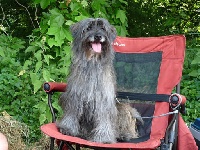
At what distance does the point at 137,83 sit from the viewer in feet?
11.1

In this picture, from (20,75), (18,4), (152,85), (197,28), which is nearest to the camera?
(152,85)

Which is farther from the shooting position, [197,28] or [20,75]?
[197,28]

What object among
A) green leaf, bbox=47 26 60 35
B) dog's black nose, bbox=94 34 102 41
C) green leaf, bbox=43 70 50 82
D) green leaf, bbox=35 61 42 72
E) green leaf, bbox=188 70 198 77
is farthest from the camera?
green leaf, bbox=188 70 198 77

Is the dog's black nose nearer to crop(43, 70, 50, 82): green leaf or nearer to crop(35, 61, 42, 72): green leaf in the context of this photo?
crop(43, 70, 50, 82): green leaf

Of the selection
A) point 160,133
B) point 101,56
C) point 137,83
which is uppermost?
point 101,56

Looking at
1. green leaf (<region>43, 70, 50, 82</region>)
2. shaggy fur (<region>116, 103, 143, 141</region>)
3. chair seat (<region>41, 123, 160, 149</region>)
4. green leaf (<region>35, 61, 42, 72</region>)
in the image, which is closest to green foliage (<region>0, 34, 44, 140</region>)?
green leaf (<region>35, 61, 42, 72</region>)

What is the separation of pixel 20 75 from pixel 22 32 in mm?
1560

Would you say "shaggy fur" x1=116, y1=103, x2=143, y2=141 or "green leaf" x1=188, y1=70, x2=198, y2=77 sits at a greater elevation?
"green leaf" x1=188, y1=70, x2=198, y2=77

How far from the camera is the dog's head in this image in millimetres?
2955

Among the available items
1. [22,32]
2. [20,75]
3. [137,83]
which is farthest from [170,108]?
[22,32]

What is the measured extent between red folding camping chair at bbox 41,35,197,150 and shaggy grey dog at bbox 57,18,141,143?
129 millimetres

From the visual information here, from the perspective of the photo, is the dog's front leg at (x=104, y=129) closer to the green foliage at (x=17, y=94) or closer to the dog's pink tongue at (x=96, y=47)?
the dog's pink tongue at (x=96, y=47)

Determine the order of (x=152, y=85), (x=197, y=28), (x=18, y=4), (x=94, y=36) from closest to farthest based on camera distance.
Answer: (x=94, y=36) < (x=152, y=85) < (x=18, y=4) < (x=197, y=28)

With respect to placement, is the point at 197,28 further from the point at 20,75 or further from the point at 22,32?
the point at 20,75
